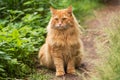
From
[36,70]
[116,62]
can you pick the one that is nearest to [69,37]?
[36,70]

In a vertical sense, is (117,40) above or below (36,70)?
above

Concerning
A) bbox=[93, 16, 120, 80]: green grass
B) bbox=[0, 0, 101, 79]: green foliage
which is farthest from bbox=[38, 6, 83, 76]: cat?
→ bbox=[93, 16, 120, 80]: green grass

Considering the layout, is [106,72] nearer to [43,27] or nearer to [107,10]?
[43,27]

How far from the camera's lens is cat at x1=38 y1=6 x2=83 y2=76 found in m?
6.57

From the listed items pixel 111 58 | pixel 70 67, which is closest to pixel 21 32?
pixel 70 67

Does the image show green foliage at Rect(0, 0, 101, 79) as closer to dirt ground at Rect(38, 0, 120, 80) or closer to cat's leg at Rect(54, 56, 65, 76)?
dirt ground at Rect(38, 0, 120, 80)

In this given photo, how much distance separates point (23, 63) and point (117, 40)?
2409mm

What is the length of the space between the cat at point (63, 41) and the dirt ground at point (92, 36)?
0.22 m

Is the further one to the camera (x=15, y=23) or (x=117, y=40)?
(x=15, y=23)

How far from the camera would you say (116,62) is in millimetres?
4488

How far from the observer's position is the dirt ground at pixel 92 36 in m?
6.62

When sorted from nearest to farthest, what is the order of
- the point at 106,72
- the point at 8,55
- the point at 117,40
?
the point at 106,72 < the point at 117,40 < the point at 8,55

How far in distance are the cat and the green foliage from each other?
0.47 m

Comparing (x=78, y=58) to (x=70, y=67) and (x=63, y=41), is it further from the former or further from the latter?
(x=63, y=41)
